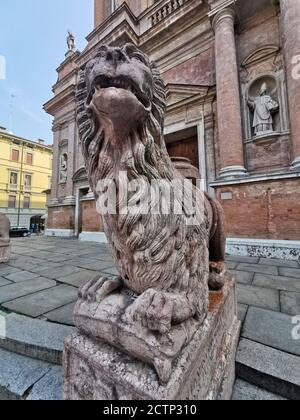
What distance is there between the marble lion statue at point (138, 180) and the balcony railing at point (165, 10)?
904 cm

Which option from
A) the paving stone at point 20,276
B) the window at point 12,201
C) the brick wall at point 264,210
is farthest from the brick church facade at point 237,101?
the window at point 12,201

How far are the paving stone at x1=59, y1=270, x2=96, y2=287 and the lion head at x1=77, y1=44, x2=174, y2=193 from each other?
2136mm

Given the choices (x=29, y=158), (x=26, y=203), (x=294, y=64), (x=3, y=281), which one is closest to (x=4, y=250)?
(x=3, y=281)

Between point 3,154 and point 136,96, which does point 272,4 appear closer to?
point 136,96

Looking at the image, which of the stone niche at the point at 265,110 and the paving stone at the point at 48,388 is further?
the stone niche at the point at 265,110

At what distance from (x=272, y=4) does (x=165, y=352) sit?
8.29 m

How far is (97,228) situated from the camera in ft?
25.3

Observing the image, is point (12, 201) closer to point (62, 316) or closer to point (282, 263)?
point (62, 316)

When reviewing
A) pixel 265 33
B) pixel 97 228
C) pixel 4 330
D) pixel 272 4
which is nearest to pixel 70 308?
pixel 4 330

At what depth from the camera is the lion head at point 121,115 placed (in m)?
0.83

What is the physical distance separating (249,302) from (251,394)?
111 centimetres

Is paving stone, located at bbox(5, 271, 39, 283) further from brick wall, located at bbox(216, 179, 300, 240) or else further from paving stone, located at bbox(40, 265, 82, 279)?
brick wall, located at bbox(216, 179, 300, 240)

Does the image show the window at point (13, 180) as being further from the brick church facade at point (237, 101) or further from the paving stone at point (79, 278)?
the paving stone at point (79, 278)

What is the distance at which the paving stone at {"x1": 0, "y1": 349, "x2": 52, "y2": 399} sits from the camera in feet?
3.77
